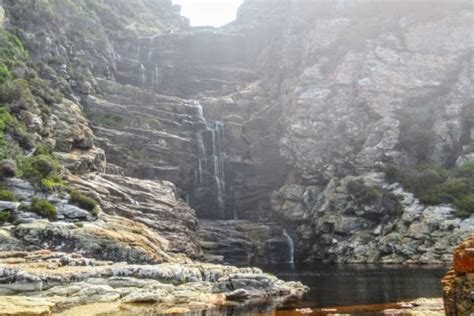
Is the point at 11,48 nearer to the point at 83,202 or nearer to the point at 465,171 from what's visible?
the point at 83,202

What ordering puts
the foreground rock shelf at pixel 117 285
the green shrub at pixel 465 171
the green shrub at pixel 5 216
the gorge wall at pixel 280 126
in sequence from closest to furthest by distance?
1. the foreground rock shelf at pixel 117 285
2. the green shrub at pixel 5 216
3. the gorge wall at pixel 280 126
4. the green shrub at pixel 465 171

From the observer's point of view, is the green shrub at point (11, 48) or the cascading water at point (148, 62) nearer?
the green shrub at point (11, 48)

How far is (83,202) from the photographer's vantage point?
6278 cm

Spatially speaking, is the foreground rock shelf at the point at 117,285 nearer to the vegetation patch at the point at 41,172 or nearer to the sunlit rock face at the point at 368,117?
the vegetation patch at the point at 41,172

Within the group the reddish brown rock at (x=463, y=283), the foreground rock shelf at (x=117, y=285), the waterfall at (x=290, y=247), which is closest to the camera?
the reddish brown rock at (x=463, y=283)

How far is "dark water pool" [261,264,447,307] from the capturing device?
39.0 m

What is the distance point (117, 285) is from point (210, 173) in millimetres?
57222

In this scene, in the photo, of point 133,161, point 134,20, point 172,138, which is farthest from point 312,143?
point 134,20

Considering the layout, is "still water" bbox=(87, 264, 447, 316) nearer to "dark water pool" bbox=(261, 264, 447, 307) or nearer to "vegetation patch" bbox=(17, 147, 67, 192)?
"dark water pool" bbox=(261, 264, 447, 307)

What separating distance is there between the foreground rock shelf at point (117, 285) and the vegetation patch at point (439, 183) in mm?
38093

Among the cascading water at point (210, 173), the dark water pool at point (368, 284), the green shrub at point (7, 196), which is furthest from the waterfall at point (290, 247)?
the green shrub at point (7, 196)

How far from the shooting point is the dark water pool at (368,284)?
39.0 metres

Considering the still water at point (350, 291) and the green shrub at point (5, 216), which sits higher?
the green shrub at point (5, 216)

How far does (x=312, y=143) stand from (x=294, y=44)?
118 ft
